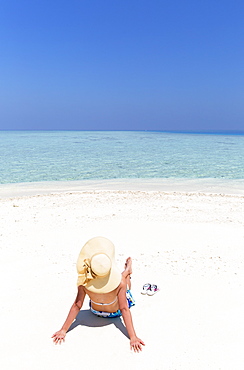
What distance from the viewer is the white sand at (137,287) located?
3281mm

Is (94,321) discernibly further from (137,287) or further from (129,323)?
(137,287)

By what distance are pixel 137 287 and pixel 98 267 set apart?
1958 mm

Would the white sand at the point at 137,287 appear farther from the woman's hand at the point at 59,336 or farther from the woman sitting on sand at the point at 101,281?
the woman sitting on sand at the point at 101,281

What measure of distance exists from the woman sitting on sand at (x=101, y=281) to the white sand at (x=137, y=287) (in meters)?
0.17

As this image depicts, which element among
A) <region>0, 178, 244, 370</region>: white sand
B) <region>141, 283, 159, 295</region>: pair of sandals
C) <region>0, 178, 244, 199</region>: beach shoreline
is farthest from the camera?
<region>0, 178, 244, 199</region>: beach shoreline

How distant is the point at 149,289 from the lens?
15.1 ft

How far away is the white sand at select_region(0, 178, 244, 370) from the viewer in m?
3.28

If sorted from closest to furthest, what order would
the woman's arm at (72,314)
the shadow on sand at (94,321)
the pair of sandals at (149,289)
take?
the woman's arm at (72,314), the shadow on sand at (94,321), the pair of sandals at (149,289)

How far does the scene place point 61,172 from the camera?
64.7 ft

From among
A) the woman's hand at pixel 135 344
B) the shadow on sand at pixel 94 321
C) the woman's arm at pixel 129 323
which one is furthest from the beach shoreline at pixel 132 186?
the woman's hand at pixel 135 344

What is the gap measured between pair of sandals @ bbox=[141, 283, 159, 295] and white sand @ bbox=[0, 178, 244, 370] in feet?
0.36

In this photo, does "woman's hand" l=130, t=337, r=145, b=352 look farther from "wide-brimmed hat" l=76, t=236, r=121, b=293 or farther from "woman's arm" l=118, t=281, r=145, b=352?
"wide-brimmed hat" l=76, t=236, r=121, b=293

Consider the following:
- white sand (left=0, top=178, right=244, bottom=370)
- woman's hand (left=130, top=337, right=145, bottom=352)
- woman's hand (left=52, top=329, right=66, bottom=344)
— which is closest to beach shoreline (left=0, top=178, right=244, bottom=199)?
white sand (left=0, top=178, right=244, bottom=370)

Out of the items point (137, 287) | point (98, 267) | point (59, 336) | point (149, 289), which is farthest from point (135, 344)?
point (137, 287)
